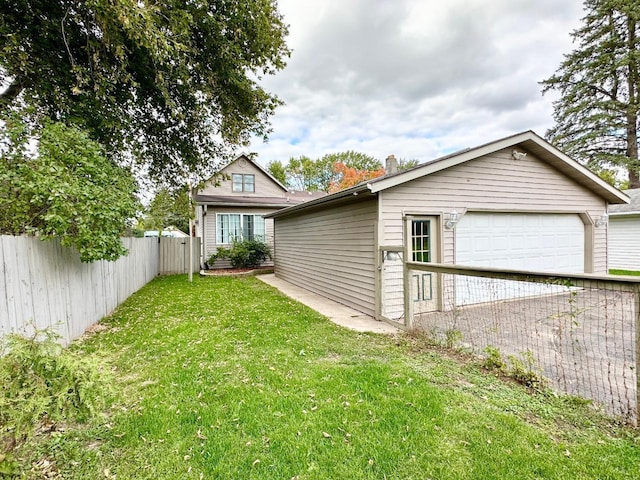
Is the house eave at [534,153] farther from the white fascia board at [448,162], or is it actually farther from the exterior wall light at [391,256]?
the exterior wall light at [391,256]

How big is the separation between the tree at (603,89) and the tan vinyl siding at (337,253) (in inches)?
695

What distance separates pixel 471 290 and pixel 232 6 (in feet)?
25.5

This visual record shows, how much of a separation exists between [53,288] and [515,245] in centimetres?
888

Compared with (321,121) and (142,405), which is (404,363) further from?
(321,121)

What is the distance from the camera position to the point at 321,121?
24562 mm

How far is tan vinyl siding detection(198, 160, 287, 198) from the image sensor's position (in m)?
16.4

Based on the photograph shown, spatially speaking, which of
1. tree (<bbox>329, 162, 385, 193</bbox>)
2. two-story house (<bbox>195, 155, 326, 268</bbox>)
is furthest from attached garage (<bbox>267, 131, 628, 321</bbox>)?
tree (<bbox>329, 162, 385, 193</bbox>)

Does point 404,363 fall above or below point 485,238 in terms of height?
below

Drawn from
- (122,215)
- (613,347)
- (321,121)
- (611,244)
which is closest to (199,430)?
(122,215)

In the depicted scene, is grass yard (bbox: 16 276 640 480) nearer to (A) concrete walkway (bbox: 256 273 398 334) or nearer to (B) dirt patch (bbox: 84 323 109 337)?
(B) dirt patch (bbox: 84 323 109 337)

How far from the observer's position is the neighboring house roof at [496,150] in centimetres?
576

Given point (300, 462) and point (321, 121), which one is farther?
point (321, 121)

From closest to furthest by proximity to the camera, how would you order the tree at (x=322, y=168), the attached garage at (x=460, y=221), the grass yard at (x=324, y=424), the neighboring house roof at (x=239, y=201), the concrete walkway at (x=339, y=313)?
the grass yard at (x=324, y=424), the concrete walkway at (x=339, y=313), the attached garage at (x=460, y=221), the neighboring house roof at (x=239, y=201), the tree at (x=322, y=168)

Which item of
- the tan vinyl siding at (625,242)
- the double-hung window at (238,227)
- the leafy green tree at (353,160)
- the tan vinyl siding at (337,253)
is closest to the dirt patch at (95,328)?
the tan vinyl siding at (337,253)
